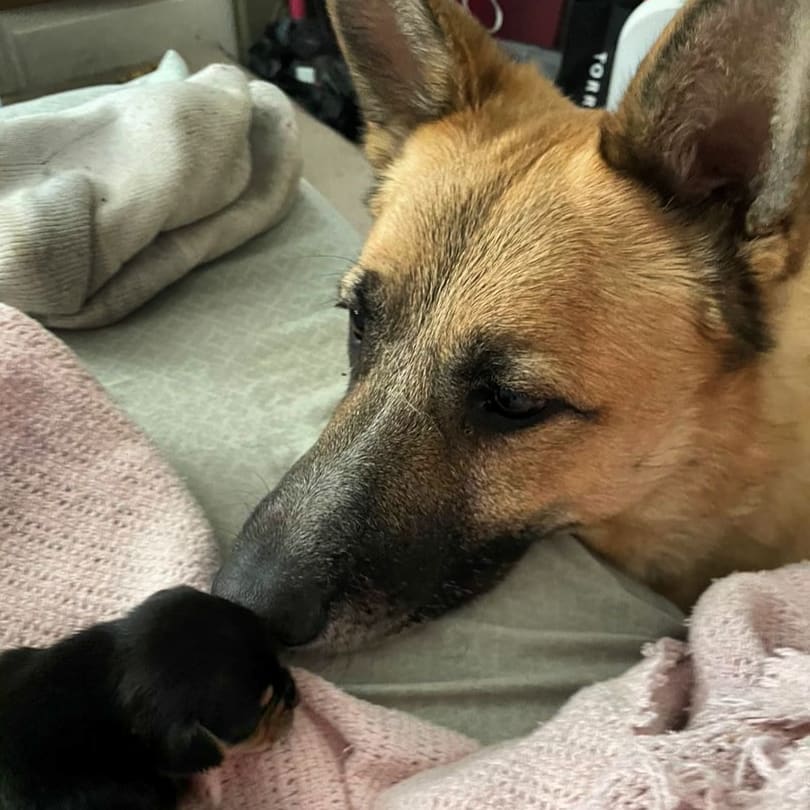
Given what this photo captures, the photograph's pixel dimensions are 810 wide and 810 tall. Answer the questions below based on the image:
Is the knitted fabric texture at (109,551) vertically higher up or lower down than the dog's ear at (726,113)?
lower down

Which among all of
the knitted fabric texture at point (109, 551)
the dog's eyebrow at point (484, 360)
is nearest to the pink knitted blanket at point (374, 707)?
the knitted fabric texture at point (109, 551)

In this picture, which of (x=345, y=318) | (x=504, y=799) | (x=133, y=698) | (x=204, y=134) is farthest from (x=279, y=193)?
(x=504, y=799)

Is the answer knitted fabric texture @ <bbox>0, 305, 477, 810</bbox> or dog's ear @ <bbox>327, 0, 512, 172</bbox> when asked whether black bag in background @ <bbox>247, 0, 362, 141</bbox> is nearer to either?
dog's ear @ <bbox>327, 0, 512, 172</bbox>

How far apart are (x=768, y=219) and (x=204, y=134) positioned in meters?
0.96

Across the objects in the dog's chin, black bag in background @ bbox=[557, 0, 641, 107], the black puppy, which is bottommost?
black bag in background @ bbox=[557, 0, 641, 107]

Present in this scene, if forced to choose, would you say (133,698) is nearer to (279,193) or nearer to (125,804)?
(125,804)

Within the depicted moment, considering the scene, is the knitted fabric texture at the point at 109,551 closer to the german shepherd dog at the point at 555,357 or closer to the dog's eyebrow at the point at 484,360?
the german shepherd dog at the point at 555,357

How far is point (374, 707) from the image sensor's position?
1048 mm

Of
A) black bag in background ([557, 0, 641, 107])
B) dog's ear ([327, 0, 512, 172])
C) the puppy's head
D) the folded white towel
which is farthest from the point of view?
black bag in background ([557, 0, 641, 107])

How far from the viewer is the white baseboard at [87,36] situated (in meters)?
3.06

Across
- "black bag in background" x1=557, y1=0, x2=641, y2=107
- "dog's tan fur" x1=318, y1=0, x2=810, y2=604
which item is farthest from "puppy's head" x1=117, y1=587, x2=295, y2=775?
"black bag in background" x1=557, y1=0, x2=641, y2=107

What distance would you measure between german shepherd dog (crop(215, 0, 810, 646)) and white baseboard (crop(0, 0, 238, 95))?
2222 mm

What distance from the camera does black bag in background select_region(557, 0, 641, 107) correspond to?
2.77 metres

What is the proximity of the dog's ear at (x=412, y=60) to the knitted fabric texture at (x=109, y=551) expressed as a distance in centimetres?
55
